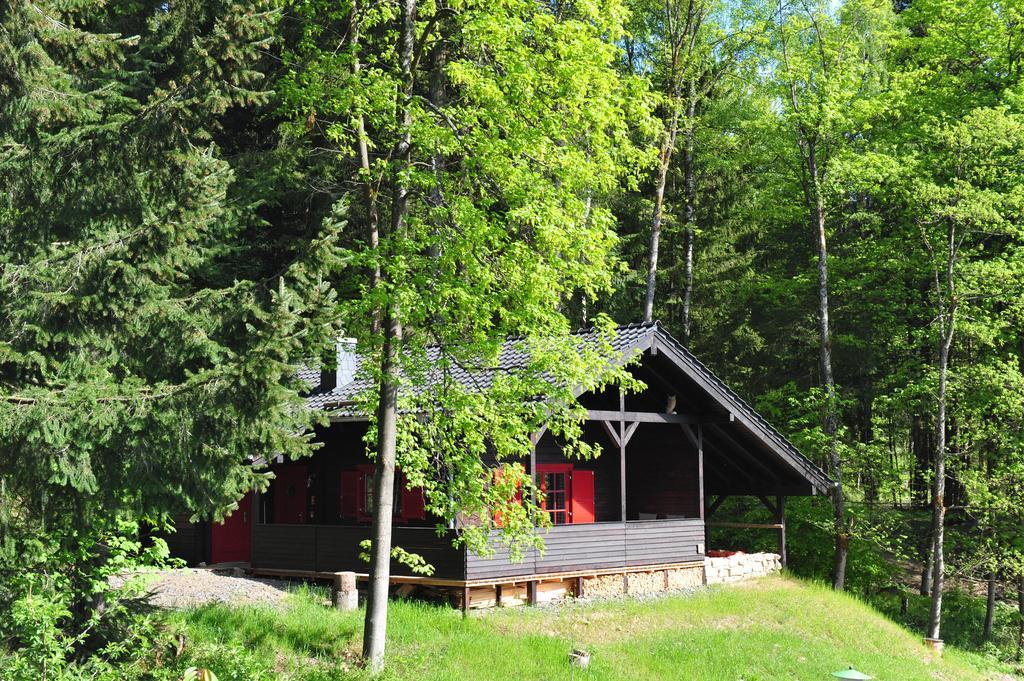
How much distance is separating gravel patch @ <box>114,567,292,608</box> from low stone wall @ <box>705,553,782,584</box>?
864 cm

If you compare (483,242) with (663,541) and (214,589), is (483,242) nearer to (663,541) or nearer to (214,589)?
(214,589)

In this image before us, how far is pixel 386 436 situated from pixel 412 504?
6.12m

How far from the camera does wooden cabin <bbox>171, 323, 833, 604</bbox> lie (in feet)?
58.0

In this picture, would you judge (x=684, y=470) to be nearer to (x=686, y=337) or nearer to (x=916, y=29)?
(x=686, y=337)

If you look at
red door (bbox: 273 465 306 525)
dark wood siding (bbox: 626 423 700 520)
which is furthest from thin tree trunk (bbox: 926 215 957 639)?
red door (bbox: 273 465 306 525)

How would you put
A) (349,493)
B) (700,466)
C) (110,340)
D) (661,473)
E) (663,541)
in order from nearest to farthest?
(110,340), (663,541), (349,493), (700,466), (661,473)

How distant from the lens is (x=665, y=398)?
21.0m

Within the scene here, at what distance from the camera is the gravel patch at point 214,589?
49.5 feet

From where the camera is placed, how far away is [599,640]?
15164 mm

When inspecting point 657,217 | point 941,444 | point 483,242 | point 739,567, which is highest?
point 657,217

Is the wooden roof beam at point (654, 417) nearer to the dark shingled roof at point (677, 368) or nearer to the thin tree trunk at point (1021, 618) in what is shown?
the dark shingled roof at point (677, 368)

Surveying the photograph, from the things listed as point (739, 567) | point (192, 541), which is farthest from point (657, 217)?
point (192, 541)

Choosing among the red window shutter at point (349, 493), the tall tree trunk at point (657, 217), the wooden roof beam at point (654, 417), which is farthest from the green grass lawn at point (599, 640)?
the tall tree trunk at point (657, 217)

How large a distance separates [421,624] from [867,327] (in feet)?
65.6
